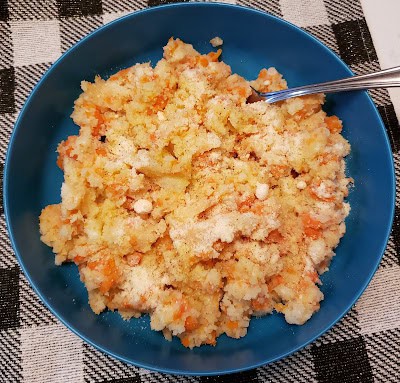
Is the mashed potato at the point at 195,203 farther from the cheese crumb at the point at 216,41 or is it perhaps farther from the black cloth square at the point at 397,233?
the black cloth square at the point at 397,233

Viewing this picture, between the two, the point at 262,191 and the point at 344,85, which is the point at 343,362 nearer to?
the point at 262,191

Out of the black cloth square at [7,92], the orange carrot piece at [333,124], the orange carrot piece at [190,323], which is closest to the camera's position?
the orange carrot piece at [190,323]

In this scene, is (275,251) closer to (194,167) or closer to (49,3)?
(194,167)

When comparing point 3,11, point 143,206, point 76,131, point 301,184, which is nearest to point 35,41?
point 3,11

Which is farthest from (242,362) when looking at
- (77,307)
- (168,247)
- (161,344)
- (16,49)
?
(16,49)

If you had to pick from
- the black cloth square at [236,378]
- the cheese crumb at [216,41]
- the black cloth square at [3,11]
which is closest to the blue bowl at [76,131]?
the cheese crumb at [216,41]

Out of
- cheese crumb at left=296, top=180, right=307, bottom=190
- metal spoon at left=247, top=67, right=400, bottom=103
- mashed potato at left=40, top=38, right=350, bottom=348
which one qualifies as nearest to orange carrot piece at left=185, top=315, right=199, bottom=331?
mashed potato at left=40, top=38, right=350, bottom=348

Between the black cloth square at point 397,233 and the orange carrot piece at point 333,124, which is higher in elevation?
the orange carrot piece at point 333,124
